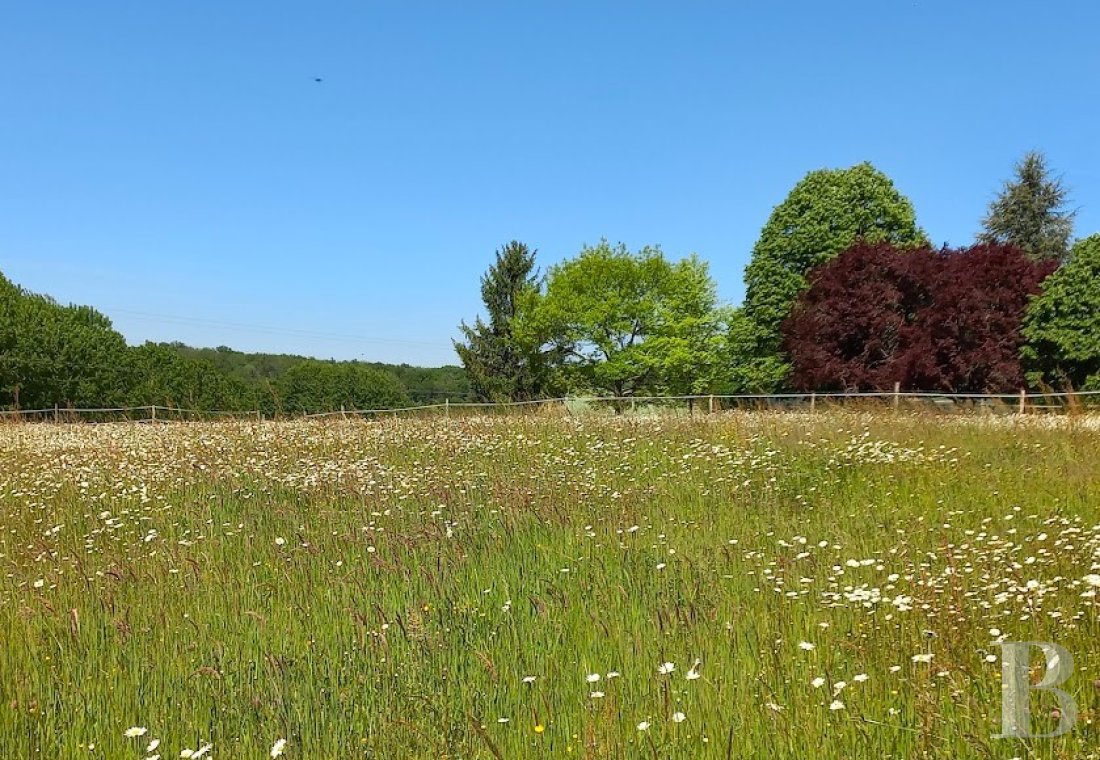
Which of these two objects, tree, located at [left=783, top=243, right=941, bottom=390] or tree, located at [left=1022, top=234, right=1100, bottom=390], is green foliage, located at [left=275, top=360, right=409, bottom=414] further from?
tree, located at [left=1022, top=234, right=1100, bottom=390]

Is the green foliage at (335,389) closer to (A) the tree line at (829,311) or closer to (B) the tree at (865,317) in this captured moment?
(A) the tree line at (829,311)

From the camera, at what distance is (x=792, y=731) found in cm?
289

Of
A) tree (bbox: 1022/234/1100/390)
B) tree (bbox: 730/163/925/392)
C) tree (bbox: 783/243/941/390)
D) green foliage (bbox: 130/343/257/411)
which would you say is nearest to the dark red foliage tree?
tree (bbox: 783/243/941/390)

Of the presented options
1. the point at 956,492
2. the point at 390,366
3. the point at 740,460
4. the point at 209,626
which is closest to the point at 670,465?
the point at 740,460

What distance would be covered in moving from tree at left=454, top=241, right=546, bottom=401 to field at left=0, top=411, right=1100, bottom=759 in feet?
139

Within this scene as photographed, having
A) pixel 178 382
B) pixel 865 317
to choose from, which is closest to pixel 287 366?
pixel 178 382

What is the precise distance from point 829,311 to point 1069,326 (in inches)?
330

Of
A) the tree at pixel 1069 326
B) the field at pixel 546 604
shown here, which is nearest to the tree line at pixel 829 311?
the tree at pixel 1069 326

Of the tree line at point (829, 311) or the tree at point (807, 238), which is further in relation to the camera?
the tree at point (807, 238)

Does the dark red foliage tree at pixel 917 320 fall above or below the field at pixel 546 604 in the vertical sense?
above

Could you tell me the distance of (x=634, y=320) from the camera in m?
49.3

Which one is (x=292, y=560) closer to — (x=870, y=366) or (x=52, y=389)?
(x=870, y=366)

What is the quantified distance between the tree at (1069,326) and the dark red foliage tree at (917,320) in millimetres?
886

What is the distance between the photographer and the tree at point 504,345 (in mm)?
51406
